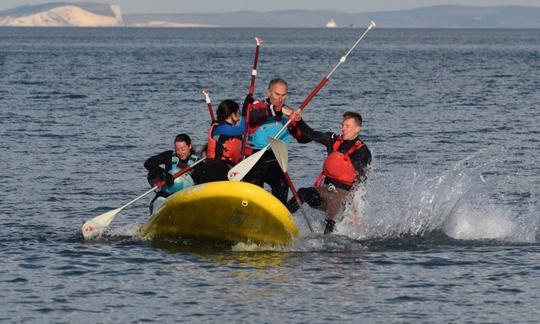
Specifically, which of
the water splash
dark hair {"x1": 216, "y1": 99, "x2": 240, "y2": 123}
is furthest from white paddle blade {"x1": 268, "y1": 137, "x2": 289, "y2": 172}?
the water splash


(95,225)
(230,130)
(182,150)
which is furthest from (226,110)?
(95,225)

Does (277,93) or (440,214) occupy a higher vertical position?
(277,93)

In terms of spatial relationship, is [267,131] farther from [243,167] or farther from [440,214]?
[440,214]

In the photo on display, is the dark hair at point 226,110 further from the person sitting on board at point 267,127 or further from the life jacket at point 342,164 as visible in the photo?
the life jacket at point 342,164

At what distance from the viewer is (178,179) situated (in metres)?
15.4

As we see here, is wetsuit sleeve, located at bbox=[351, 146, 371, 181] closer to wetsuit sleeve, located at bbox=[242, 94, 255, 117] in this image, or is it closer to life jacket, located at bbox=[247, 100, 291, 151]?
life jacket, located at bbox=[247, 100, 291, 151]

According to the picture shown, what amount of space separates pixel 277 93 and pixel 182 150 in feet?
5.51

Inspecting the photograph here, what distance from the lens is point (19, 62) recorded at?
78.2 m

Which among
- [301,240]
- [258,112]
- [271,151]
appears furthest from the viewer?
[301,240]

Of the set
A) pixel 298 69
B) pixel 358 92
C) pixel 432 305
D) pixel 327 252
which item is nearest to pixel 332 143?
pixel 327 252

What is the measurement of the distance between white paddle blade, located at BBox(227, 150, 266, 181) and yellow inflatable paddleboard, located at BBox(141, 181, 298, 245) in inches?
5.0

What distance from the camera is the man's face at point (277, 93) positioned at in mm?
14242

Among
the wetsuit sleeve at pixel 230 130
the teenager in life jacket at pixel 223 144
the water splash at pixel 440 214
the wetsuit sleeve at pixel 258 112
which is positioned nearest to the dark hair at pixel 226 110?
the teenager in life jacket at pixel 223 144

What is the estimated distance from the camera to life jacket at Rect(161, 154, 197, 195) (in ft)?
50.2
